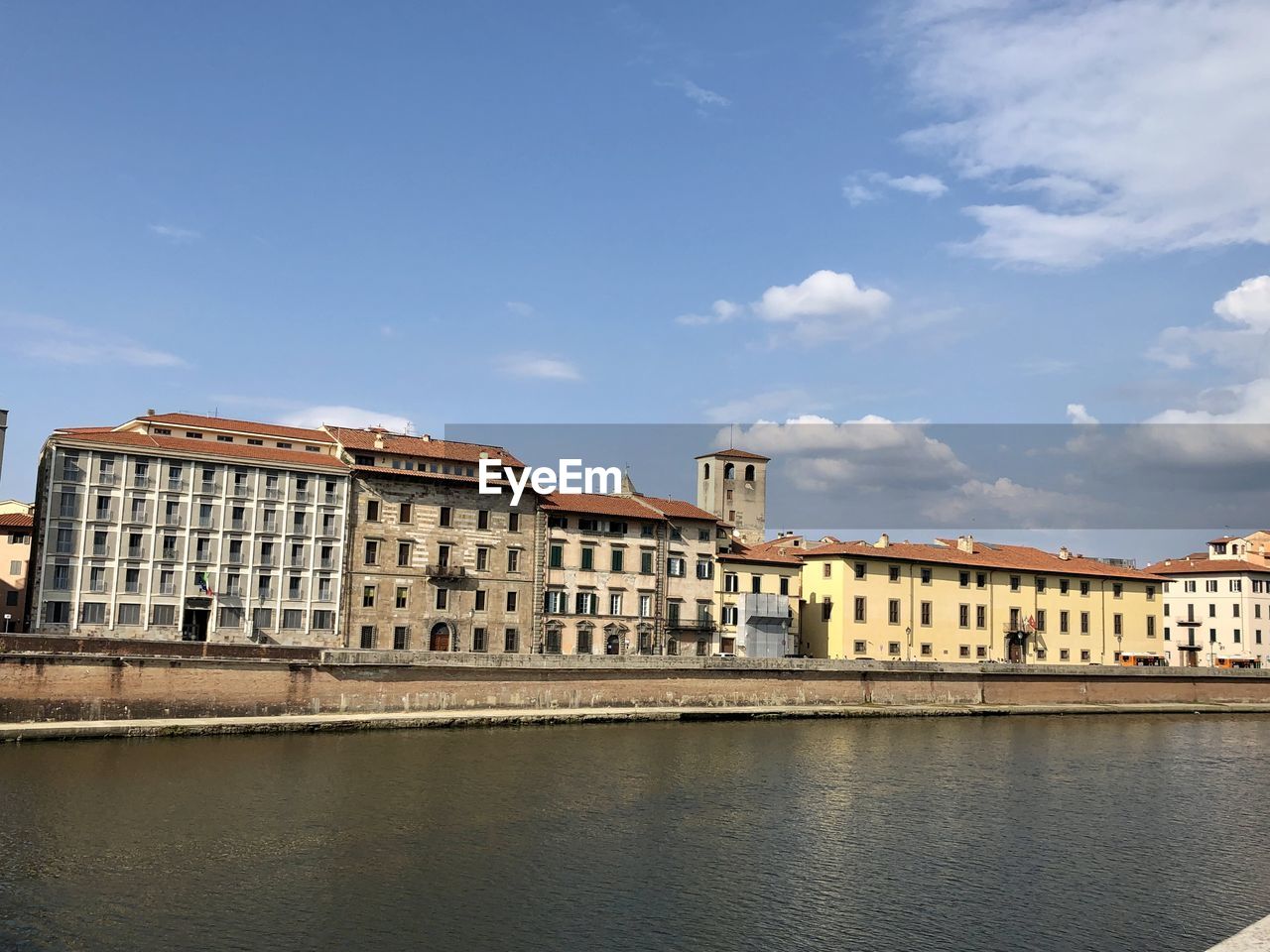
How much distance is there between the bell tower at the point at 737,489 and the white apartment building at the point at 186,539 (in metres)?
41.6

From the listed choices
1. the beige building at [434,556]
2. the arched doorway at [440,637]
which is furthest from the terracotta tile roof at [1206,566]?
the arched doorway at [440,637]

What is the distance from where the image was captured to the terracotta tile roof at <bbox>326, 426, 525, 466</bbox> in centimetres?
7412

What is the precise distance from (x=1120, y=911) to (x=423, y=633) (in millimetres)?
48849

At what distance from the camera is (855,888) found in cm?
3161

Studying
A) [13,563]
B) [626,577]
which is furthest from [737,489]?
[13,563]

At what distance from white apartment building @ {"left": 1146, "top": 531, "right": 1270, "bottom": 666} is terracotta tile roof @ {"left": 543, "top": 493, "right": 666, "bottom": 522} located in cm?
5690

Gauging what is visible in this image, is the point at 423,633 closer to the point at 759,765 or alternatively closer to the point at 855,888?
the point at 759,765

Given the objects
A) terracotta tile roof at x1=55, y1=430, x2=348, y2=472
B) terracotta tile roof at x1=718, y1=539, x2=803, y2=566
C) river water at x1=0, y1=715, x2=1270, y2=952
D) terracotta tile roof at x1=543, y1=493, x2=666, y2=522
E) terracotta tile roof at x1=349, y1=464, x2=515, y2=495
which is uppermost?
terracotta tile roof at x1=55, y1=430, x2=348, y2=472

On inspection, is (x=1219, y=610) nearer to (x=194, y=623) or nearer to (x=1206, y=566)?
(x=1206, y=566)

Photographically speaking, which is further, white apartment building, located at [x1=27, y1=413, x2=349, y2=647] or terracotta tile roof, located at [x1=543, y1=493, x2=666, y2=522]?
terracotta tile roof, located at [x1=543, y1=493, x2=666, y2=522]

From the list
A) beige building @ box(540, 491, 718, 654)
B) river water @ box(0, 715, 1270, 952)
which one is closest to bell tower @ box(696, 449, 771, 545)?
beige building @ box(540, 491, 718, 654)

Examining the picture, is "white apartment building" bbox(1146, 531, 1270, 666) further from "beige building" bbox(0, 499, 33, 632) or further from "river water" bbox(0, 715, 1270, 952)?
"beige building" bbox(0, 499, 33, 632)

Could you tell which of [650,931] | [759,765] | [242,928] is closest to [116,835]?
[242,928]

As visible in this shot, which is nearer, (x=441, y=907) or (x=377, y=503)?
(x=441, y=907)
